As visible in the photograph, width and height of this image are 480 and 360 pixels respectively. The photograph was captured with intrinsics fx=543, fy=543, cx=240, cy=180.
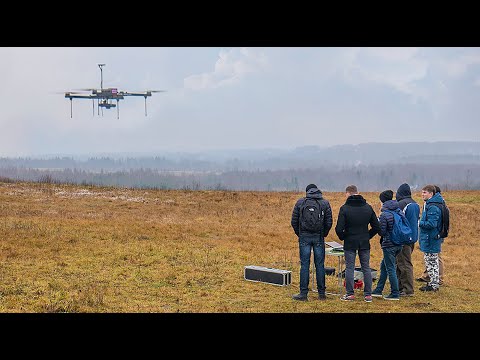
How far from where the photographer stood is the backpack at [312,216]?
12.1 meters

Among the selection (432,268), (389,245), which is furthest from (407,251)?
(432,268)

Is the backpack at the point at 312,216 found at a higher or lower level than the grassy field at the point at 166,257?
higher

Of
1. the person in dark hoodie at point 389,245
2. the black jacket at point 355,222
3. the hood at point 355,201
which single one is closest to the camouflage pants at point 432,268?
the person in dark hoodie at point 389,245

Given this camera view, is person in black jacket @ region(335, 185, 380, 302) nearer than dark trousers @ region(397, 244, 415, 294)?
Yes

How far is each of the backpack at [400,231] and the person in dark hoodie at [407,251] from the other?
11.9 inches

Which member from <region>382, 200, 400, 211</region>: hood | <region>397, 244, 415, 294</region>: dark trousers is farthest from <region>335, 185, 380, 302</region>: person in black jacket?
<region>397, 244, 415, 294</region>: dark trousers

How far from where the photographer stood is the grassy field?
12.3m

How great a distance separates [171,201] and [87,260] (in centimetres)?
1817

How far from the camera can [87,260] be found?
17344 mm

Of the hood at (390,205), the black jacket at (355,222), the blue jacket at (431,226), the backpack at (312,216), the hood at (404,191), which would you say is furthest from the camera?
A: the hood at (404,191)

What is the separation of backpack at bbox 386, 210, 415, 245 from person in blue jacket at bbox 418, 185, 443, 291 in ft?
3.34

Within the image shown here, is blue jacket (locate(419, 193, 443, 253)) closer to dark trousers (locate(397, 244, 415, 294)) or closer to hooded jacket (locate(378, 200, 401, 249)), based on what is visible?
dark trousers (locate(397, 244, 415, 294))

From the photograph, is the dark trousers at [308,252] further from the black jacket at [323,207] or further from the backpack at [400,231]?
the backpack at [400,231]

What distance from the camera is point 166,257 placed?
59.8 ft
